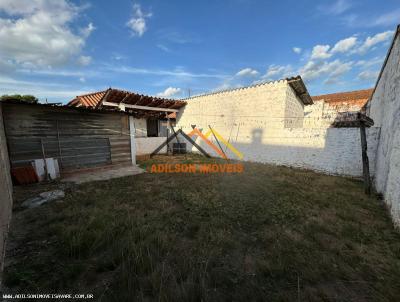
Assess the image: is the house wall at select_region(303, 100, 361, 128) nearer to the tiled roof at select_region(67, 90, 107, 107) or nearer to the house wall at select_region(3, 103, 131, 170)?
the house wall at select_region(3, 103, 131, 170)

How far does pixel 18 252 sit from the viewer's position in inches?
97.4

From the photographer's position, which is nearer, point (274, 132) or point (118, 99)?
point (274, 132)

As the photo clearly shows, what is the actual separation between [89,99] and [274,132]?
1089 centimetres

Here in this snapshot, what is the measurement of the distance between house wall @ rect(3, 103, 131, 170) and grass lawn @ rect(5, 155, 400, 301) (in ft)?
8.21

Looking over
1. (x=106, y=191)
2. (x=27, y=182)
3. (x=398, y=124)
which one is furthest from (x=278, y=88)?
(x=27, y=182)

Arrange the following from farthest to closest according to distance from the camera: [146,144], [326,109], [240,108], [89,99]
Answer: [326,109]
[146,144]
[240,108]
[89,99]

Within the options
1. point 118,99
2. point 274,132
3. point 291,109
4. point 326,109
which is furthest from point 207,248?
point 326,109

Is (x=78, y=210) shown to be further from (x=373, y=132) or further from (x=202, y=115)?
(x=202, y=115)

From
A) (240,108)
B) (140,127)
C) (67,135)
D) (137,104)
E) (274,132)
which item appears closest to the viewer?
(67,135)

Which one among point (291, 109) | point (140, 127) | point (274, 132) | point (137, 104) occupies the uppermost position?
point (137, 104)

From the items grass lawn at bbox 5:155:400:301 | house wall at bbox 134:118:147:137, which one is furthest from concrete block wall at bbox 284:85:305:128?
house wall at bbox 134:118:147:137

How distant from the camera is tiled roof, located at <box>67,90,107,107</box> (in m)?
9.85

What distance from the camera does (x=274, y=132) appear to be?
30.9ft

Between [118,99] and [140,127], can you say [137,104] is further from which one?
[140,127]
